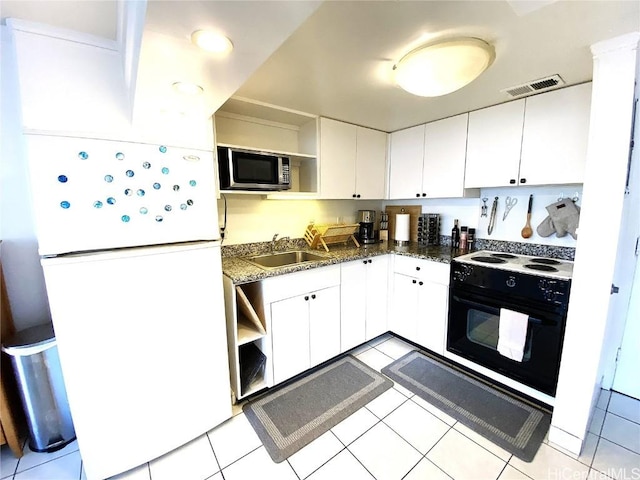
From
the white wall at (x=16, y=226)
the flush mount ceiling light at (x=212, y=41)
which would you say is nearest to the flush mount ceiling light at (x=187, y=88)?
the flush mount ceiling light at (x=212, y=41)

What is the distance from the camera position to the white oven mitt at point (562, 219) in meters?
1.91

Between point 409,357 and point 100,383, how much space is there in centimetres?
214

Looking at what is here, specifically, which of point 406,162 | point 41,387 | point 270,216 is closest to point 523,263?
point 406,162

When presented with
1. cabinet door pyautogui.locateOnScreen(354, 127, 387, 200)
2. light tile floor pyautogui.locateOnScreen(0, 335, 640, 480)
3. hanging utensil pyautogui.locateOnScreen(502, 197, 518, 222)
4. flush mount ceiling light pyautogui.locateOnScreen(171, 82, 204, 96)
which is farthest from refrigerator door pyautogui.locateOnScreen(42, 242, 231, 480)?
hanging utensil pyautogui.locateOnScreen(502, 197, 518, 222)

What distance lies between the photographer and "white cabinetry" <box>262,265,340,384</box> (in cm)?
178

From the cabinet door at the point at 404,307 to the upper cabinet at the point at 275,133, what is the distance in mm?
1157

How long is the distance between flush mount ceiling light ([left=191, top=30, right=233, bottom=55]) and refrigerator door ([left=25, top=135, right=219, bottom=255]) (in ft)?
1.93

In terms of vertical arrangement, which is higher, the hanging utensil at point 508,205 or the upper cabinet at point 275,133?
the upper cabinet at point 275,133

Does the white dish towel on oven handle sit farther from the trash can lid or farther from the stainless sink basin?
the trash can lid

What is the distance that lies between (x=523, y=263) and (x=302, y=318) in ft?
5.37

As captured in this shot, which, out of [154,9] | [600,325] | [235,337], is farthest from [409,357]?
[154,9]

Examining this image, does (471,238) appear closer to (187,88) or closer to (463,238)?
(463,238)

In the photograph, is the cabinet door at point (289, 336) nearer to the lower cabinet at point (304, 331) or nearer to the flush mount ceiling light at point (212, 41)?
the lower cabinet at point (304, 331)

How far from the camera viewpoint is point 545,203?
2082 mm
